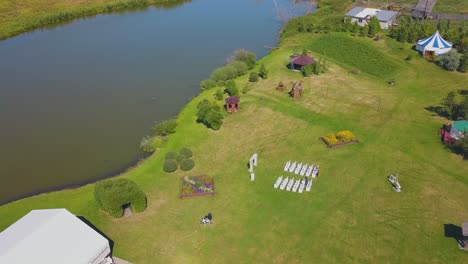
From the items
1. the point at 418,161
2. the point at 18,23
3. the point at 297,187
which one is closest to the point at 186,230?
the point at 297,187

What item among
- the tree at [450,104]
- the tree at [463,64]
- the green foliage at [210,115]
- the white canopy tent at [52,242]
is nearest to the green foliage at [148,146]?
the green foliage at [210,115]

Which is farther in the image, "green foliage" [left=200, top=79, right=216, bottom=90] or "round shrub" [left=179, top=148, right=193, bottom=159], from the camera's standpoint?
"green foliage" [left=200, top=79, right=216, bottom=90]

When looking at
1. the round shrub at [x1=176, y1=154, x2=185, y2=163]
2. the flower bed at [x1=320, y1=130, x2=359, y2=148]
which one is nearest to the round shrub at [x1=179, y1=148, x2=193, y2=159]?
the round shrub at [x1=176, y1=154, x2=185, y2=163]

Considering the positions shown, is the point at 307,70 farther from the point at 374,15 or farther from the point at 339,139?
the point at 374,15

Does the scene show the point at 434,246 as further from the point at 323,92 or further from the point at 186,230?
the point at 323,92

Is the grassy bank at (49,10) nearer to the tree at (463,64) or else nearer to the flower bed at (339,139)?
the tree at (463,64)

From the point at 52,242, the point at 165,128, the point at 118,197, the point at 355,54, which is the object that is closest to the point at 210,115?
the point at 165,128

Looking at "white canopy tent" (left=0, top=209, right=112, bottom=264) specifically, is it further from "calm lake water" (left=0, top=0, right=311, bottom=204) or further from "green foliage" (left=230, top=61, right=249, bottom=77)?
"green foliage" (left=230, top=61, right=249, bottom=77)
